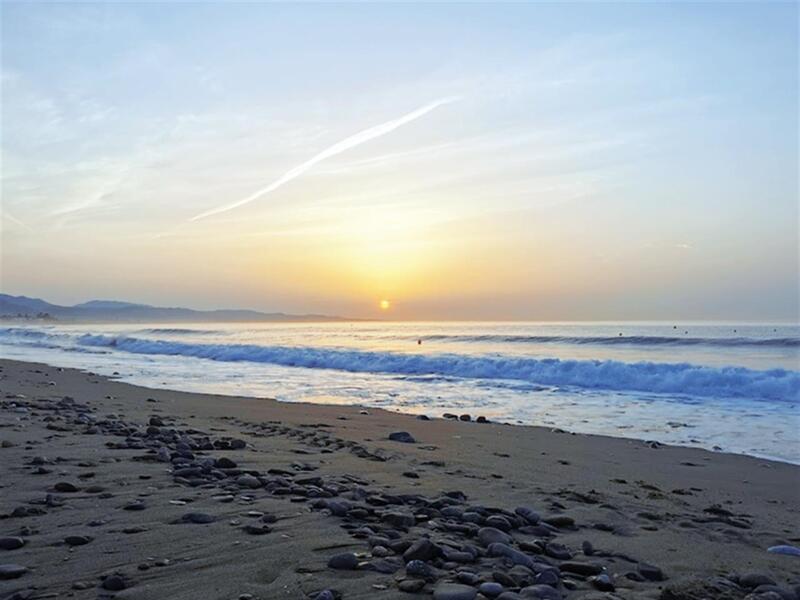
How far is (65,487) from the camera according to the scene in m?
4.54

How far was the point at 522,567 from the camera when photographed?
3.20m

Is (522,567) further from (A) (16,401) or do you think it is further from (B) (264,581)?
(A) (16,401)

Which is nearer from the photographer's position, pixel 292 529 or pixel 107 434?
pixel 292 529

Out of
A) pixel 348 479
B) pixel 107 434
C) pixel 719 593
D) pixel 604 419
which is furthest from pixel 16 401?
pixel 719 593

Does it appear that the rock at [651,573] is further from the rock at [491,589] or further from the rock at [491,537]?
the rock at [491,589]

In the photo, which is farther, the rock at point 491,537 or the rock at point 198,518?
the rock at point 198,518

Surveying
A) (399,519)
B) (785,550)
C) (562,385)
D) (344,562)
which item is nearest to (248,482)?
(399,519)

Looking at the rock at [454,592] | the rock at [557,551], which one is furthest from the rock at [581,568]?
the rock at [454,592]

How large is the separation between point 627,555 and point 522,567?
0.85 meters

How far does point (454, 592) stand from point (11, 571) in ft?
6.61

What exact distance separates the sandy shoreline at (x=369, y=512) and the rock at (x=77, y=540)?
0.05 ft

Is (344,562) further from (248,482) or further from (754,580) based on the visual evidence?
(754,580)

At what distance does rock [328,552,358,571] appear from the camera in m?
3.12

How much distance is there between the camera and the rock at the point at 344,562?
3119 millimetres
